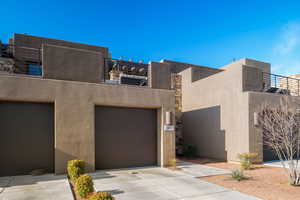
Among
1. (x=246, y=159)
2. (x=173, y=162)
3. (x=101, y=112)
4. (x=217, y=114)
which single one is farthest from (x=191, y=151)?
(x=101, y=112)

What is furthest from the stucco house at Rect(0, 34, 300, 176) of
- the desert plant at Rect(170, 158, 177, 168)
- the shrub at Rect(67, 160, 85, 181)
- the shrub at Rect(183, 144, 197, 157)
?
the shrub at Rect(67, 160, 85, 181)

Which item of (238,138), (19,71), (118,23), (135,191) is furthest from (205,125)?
(19,71)

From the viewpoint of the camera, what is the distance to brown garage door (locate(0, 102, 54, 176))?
6.53 metres

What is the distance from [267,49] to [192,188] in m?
15.1

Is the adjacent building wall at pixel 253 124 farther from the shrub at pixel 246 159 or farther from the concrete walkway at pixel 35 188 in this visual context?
the concrete walkway at pixel 35 188

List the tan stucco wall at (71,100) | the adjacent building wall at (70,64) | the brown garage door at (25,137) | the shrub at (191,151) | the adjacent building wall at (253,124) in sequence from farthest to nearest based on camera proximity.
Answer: the shrub at (191,151) < the adjacent building wall at (253,124) < the adjacent building wall at (70,64) < the brown garage door at (25,137) < the tan stucco wall at (71,100)

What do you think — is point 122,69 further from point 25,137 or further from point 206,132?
point 25,137

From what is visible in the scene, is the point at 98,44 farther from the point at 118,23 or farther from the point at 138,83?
the point at 138,83

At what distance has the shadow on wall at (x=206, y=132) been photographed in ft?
35.4

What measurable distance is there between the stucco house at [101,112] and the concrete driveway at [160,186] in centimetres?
117

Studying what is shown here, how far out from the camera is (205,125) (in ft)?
38.5

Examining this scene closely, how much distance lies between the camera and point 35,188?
5.18 m

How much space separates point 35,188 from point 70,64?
170 inches

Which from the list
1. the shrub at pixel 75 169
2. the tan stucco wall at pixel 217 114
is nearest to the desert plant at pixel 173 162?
the tan stucco wall at pixel 217 114
